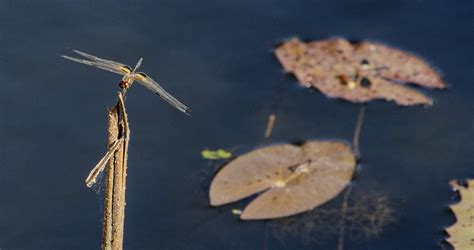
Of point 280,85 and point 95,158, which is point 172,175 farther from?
point 280,85

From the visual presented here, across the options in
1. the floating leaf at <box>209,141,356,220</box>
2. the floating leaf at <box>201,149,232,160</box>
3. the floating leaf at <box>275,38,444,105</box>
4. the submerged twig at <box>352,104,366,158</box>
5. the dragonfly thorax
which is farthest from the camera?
the floating leaf at <box>275,38,444,105</box>

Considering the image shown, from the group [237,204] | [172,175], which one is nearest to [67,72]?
[172,175]

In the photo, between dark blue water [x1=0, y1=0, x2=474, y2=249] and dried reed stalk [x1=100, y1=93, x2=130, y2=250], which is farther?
dark blue water [x1=0, y1=0, x2=474, y2=249]

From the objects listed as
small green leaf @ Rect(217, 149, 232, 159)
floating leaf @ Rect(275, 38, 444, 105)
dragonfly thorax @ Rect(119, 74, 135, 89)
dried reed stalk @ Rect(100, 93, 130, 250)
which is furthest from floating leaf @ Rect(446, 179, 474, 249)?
dragonfly thorax @ Rect(119, 74, 135, 89)

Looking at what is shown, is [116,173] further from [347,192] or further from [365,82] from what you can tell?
[365,82]

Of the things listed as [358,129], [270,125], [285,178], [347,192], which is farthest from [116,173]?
[358,129]

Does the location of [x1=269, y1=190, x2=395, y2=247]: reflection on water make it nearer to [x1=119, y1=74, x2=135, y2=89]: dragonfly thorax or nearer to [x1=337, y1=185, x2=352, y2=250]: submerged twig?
[x1=337, y1=185, x2=352, y2=250]: submerged twig
